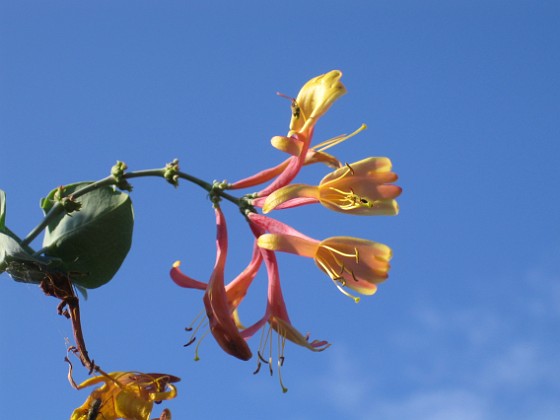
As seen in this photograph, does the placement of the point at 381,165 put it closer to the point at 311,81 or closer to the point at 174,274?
the point at 311,81

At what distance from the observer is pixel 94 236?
1.24m

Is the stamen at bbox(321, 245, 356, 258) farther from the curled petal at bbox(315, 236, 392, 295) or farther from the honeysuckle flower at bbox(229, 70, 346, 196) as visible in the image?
the honeysuckle flower at bbox(229, 70, 346, 196)

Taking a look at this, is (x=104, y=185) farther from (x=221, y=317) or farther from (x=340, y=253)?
(x=340, y=253)

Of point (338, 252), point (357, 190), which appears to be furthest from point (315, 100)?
point (338, 252)

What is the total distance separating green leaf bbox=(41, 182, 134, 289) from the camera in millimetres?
1229

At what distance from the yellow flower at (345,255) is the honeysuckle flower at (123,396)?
35 centimetres

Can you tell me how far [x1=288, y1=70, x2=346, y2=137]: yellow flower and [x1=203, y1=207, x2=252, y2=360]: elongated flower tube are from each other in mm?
226

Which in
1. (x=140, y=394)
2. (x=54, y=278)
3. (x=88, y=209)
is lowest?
(x=140, y=394)

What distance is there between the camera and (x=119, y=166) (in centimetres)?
117

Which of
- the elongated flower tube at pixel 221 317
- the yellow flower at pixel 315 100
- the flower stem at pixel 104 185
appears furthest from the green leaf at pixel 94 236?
the yellow flower at pixel 315 100

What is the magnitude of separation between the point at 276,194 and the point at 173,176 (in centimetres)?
18

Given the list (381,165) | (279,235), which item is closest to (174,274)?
(279,235)

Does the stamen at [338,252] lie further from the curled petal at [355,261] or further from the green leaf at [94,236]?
the green leaf at [94,236]

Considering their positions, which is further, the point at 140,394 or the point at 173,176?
the point at 140,394
